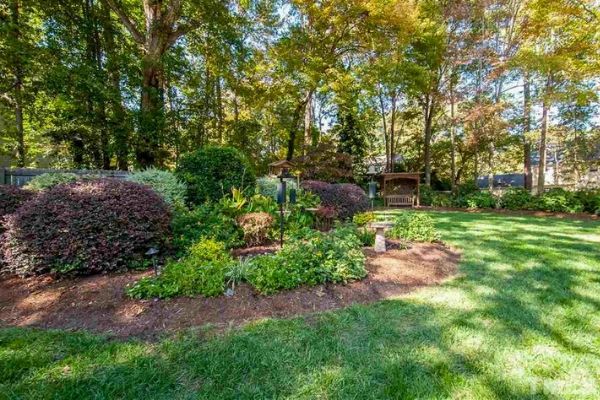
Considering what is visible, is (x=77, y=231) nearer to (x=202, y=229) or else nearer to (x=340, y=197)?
(x=202, y=229)

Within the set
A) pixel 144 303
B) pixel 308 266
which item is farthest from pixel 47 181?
pixel 308 266

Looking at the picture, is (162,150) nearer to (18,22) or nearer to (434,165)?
(18,22)

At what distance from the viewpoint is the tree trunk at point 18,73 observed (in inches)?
284

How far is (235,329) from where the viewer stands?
7.42ft

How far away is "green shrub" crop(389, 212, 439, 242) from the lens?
4879 millimetres

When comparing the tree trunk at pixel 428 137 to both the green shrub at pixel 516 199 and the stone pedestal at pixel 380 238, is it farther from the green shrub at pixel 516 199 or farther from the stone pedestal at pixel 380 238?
the stone pedestal at pixel 380 238

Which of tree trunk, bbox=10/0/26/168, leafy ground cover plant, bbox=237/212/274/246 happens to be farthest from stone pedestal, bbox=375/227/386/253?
tree trunk, bbox=10/0/26/168

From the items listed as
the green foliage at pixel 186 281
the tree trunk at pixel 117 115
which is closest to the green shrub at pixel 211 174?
the green foliage at pixel 186 281

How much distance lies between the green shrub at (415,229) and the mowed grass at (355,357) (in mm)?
2025

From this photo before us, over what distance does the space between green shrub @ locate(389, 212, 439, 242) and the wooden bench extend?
9429 millimetres

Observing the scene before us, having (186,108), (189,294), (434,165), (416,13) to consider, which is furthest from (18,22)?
(434,165)

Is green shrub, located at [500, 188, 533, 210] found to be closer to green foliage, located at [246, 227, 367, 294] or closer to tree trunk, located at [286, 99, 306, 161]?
tree trunk, located at [286, 99, 306, 161]

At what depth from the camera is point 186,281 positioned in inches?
108

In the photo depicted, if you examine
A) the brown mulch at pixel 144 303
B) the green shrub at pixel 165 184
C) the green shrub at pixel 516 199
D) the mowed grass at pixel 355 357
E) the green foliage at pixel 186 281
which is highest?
the green shrub at pixel 165 184
